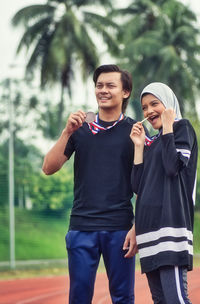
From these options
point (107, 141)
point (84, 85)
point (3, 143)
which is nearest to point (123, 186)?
point (107, 141)

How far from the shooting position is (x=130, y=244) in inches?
145

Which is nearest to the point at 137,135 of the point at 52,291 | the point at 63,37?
the point at 52,291

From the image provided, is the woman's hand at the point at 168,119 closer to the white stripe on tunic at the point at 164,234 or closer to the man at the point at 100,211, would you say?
the man at the point at 100,211

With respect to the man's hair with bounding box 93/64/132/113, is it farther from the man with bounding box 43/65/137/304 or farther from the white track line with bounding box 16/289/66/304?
the white track line with bounding box 16/289/66/304

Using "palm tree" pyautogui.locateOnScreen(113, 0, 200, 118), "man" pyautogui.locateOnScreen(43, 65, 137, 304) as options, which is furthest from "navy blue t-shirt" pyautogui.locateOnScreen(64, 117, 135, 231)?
"palm tree" pyautogui.locateOnScreen(113, 0, 200, 118)

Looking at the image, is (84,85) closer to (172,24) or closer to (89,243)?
(172,24)

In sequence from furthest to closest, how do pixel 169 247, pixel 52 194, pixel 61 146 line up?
1. pixel 52 194
2. pixel 61 146
3. pixel 169 247

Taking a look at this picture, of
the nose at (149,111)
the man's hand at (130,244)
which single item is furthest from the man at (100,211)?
the nose at (149,111)

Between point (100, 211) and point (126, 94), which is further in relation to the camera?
point (126, 94)

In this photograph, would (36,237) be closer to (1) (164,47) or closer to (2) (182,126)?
(2) (182,126)

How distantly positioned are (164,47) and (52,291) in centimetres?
2335

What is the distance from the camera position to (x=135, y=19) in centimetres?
3519

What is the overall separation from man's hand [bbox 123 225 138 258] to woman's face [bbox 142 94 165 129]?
1.80 feet

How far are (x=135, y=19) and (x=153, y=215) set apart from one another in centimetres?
3242
